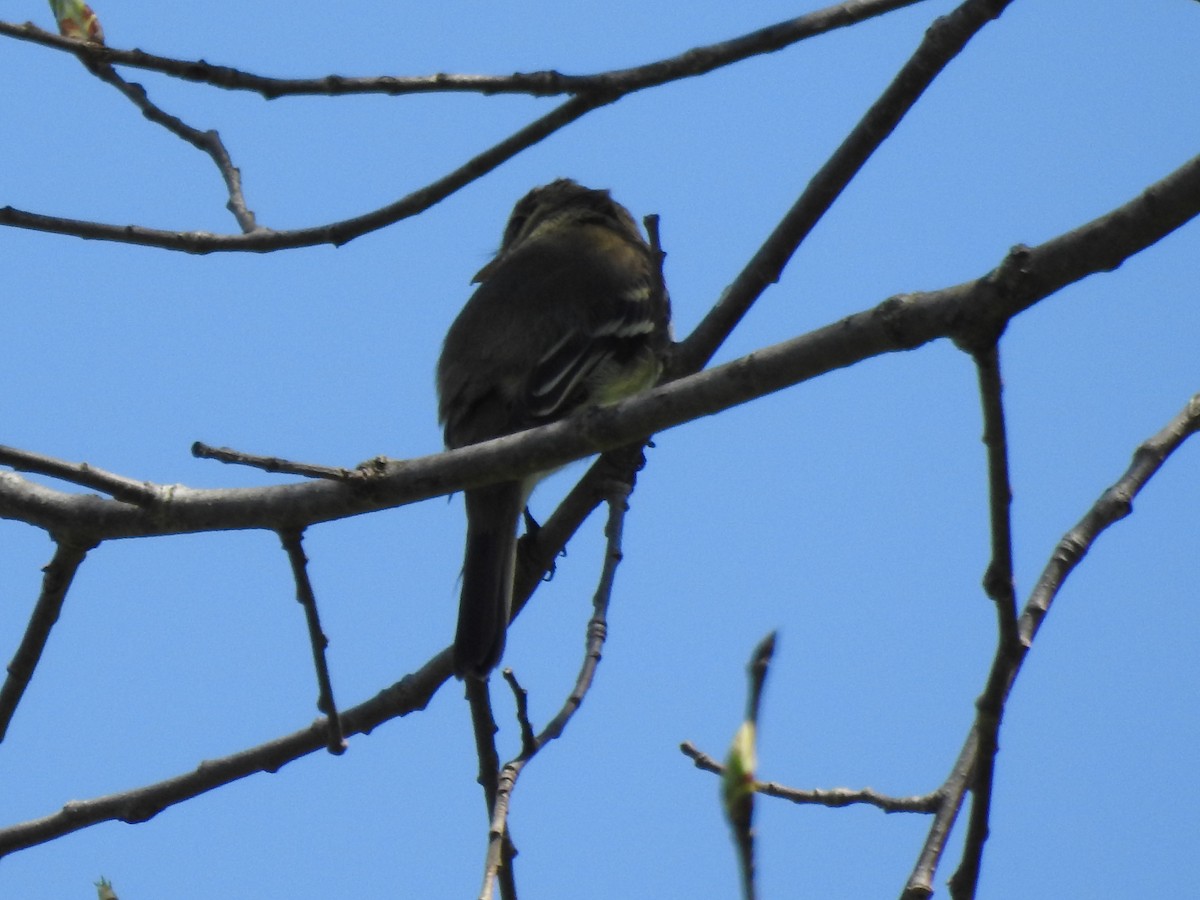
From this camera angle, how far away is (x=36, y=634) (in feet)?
11.8

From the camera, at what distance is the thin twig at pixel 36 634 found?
355cm

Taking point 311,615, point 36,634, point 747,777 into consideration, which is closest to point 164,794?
point 36,634

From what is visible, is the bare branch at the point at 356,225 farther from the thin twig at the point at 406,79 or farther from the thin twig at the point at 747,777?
the thin twig at the point at 747,777

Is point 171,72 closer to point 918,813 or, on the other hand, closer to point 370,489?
point 370,489

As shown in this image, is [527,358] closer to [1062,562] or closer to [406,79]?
[406,79]

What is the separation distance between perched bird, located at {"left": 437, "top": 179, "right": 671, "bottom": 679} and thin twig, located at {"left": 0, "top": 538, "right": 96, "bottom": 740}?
1.45 meters

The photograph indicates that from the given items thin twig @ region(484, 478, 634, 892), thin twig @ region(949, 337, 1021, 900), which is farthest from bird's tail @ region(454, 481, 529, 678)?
thin twig @ region(949, 337, 1021, 900)

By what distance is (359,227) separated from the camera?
3.73 meters

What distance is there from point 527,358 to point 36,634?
10.0 ft

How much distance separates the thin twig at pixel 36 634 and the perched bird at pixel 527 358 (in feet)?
4.76

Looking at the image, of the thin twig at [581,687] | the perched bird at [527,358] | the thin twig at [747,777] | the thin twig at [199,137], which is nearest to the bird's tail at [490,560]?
the perched bird at [527,358]

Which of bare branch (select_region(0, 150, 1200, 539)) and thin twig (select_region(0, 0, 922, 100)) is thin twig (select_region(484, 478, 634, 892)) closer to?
bare branch (select_region(0, 150, 1200, 539))

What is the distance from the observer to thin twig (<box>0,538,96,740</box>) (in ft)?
11.6

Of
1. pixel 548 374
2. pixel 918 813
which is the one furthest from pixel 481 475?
pixel 548 374
